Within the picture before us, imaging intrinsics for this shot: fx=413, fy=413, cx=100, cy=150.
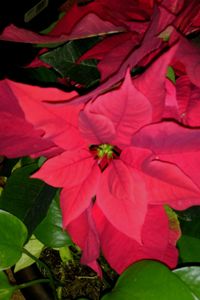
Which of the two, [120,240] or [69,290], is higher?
[120,240]

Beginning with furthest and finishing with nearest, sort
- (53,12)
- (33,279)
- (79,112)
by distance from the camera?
(53,12), (33,279), (79,112)

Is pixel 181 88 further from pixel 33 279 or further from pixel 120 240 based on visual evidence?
pixel 33 279

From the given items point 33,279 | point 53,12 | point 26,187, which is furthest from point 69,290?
point 53,12

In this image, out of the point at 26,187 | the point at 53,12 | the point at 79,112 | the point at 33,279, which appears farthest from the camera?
the point at 53,12

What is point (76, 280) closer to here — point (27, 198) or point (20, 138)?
point (27, 198)

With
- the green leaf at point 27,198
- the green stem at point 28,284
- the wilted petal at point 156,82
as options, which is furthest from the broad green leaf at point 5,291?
the wilted petal at point 156,82

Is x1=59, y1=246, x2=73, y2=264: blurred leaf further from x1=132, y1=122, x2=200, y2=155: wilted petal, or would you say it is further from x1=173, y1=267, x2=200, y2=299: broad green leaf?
x1=132, y1=122, x2=200, y2=155: wilted petal

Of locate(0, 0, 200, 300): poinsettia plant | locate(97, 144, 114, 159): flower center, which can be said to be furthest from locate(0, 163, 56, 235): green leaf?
locate(97, 144, 114, 159): flower center
